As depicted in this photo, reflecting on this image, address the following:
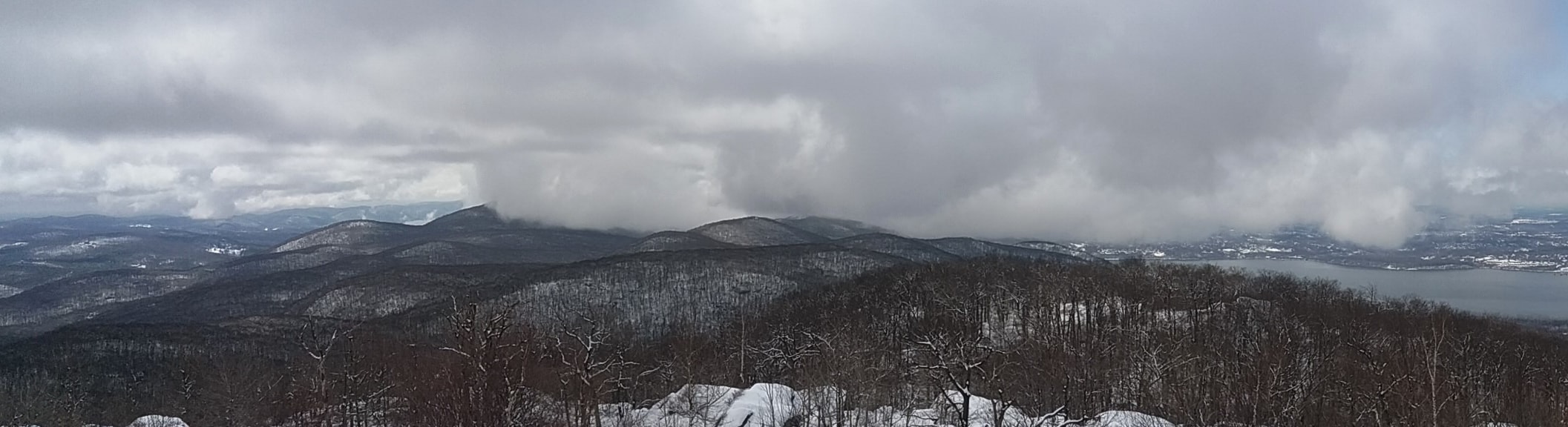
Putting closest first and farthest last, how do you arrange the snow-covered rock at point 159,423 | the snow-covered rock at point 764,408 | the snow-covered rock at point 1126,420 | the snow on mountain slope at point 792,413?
the snow-covered rock at point 1126,420, the snow on mountain slope at point 792,413, the snow-covered rock at point 764,408, the snow-covered rock at point 159,423

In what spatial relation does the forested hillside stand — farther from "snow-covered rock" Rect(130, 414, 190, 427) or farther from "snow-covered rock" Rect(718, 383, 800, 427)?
"snow-covered rock" Rect(130, 414, 190, 427)

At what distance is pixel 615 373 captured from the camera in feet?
179

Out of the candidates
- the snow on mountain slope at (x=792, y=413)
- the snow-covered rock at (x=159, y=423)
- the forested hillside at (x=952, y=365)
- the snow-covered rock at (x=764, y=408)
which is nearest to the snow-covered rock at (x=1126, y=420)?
the snow on mountain slope at (x=792, y=413)

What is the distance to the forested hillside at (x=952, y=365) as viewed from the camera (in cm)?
2555

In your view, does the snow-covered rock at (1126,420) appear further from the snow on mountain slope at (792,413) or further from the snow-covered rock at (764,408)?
the snow-covered rock at (764,408)

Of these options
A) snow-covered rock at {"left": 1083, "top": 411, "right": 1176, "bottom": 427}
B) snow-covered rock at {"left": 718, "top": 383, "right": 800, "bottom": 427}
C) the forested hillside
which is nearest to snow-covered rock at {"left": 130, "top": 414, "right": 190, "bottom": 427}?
the forested hillside

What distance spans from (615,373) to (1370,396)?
4377cm

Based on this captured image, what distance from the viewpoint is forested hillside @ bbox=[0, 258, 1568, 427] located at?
25.5m

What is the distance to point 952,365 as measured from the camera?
2512 centimetres

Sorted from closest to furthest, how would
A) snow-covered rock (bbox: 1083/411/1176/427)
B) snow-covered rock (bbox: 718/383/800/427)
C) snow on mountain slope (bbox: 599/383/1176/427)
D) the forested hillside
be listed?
the forested hillside, snow-covered rock (bbox: 1083/411/1176/427), snow on mountain slope (bbox: 599/383/1176/427), snow-covered rock (bbox: 718/383/800/427)

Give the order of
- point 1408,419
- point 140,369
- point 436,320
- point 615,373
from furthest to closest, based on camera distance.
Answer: point 436,320, point 140,369, point 615,373, point 1408,419

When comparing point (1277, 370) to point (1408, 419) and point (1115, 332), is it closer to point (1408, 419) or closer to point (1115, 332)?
point (1408, 419)

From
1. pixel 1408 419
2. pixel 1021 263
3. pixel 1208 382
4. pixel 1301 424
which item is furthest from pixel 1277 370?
pixel 1021 263

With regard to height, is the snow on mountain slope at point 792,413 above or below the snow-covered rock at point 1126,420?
below
